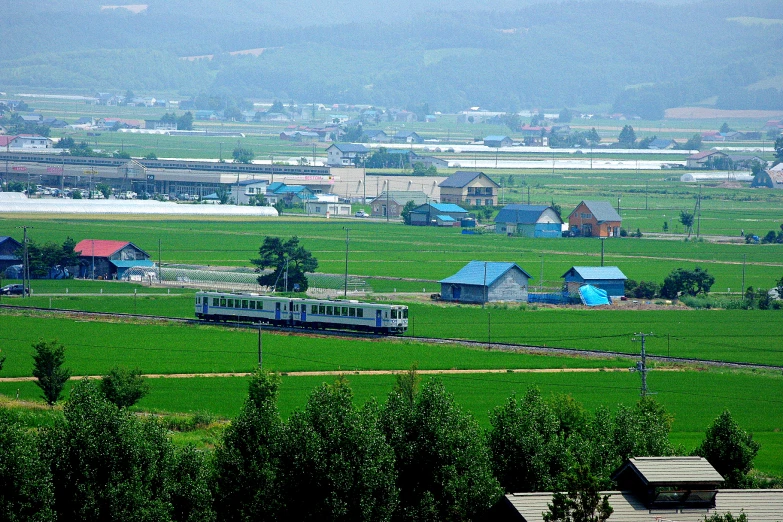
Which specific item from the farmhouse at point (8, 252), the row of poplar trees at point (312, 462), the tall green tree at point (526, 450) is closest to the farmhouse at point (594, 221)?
the farmhouse at point (8, 252)

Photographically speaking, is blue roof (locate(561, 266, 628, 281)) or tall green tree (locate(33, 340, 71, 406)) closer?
tall green tree (locate(33, 340, 71, 406))

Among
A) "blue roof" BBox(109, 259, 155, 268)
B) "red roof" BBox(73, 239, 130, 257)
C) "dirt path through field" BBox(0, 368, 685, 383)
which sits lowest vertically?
"dirt path through field" BBox(0, 368, 685, 383)

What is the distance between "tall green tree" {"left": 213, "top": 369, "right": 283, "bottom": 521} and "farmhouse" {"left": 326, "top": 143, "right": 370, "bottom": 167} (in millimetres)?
98008

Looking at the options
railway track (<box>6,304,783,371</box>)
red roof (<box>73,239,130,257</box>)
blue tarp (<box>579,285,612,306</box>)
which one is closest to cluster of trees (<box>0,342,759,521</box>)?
railway track (<box>6,304,783,371</box>)

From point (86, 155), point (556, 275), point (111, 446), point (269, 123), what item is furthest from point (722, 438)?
point (269, 123)

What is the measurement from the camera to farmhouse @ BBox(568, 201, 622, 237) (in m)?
69.5

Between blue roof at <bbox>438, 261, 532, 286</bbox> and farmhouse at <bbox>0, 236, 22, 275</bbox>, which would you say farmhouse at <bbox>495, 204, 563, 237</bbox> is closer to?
blue roof at <bbox>438, 261, 532, 286</bbox>

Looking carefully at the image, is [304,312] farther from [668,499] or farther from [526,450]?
[668,499]

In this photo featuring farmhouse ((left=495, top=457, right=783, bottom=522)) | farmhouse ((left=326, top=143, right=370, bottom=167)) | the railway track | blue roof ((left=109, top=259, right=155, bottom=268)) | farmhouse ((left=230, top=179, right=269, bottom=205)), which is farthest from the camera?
farmhouse ((left=326, top=143, right=370, bottom=167))

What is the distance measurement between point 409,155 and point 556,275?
69.8 m

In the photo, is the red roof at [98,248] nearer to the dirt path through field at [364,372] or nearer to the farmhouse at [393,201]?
the dirt path through field at [364,372]

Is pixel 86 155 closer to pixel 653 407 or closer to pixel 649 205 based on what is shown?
pixel 649 205

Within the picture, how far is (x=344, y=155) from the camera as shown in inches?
4624

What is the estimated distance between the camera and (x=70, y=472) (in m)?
16.8
